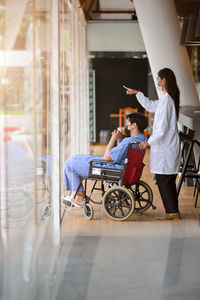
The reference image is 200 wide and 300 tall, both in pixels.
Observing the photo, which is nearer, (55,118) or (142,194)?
(55,118)

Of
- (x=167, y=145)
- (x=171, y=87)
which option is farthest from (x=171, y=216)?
(x=171, y=87)

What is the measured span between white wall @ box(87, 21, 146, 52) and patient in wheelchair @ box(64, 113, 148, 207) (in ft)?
5.10

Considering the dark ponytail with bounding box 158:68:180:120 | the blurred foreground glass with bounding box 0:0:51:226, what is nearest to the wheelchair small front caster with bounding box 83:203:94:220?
the dark ponytail with bounding box 158:68:180:120

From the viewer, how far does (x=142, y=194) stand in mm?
4840

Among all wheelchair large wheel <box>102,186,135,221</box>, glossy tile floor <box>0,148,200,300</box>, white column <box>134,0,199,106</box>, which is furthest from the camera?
white column <box>134,0,199,106</box>

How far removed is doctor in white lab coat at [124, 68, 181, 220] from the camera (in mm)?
4582

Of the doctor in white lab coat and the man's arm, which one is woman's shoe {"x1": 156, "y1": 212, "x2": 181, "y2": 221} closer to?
the doctor in white lab coat

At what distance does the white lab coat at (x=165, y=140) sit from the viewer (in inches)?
180

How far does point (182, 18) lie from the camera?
7098mm

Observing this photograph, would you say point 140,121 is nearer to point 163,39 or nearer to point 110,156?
point 110,156

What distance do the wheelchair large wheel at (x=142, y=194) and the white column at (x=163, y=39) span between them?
4.81ft

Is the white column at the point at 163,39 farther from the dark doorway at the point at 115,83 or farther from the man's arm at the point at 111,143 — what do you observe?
the man's arm at the point at 111,143

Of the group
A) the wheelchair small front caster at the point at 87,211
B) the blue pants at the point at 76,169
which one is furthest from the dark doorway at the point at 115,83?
the wheelchair small front caster at the point at 87,211

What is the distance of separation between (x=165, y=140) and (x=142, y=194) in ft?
1.85
